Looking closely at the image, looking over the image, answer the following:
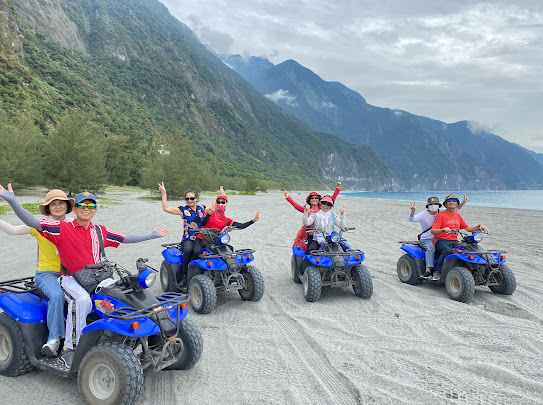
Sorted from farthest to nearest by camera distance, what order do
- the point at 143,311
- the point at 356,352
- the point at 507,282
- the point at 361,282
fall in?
1. the point at 507,282
2. the point at 361,282
3. the point at 356,352
4. the point at 143,311

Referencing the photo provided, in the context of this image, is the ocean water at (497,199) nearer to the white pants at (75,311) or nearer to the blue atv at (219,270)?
the blue atv at (219,270)

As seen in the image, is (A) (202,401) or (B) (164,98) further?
(B) (164,98)

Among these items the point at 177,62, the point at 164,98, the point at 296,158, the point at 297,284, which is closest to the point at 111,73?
the point at 164,98

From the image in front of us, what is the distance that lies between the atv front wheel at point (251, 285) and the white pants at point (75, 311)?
10.3ft

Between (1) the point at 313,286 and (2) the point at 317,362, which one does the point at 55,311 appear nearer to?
(2) the point at 317,362

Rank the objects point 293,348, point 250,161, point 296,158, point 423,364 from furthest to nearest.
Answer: point 296,158 < point 250,161 < point 293,348 < point 423,364

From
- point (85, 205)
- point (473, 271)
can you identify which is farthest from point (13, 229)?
point (473, 271)

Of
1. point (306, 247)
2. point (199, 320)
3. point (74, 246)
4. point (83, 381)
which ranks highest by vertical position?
point (74, 246)

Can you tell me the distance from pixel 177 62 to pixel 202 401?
18336 cm

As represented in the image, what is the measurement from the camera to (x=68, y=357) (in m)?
3.45

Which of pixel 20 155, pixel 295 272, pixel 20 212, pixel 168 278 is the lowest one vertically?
pixel 168 278

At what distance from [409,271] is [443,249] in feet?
3.31

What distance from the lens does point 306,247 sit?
23.8 ft

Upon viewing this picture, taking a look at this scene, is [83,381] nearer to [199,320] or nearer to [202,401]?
[202,401]
